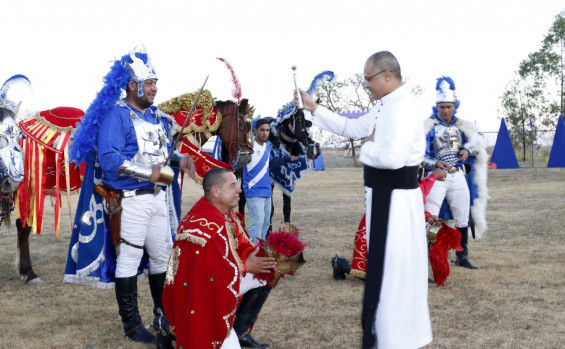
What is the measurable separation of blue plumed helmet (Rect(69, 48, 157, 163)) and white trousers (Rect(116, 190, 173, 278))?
1.93 ft

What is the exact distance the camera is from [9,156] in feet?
18.4

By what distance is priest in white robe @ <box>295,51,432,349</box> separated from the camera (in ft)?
10.7

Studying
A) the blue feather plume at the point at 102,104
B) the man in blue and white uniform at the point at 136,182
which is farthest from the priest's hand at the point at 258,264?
the blue feather plume at the point at 102,104

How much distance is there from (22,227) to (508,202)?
37.7 feet

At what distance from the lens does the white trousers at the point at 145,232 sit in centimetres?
440

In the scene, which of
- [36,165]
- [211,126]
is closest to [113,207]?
[211,126]

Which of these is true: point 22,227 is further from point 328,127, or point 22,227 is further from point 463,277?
point 463,277

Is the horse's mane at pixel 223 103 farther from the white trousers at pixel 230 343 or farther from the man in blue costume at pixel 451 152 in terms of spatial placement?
the white trousers at pixel 230 343

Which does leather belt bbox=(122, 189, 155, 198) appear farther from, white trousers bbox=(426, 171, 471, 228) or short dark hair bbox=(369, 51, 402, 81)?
white trousers bbox=(426, 171, 471, 228)

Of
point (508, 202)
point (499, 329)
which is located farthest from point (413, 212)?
point (508, 202)

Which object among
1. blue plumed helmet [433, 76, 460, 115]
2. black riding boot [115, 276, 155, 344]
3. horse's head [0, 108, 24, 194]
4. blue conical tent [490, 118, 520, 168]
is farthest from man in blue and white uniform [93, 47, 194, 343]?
blue conical tent [490, 118, 520, 168]

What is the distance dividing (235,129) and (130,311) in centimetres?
275

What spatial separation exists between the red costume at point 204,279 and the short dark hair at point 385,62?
54.9 inches

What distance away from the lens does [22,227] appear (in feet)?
22.3
